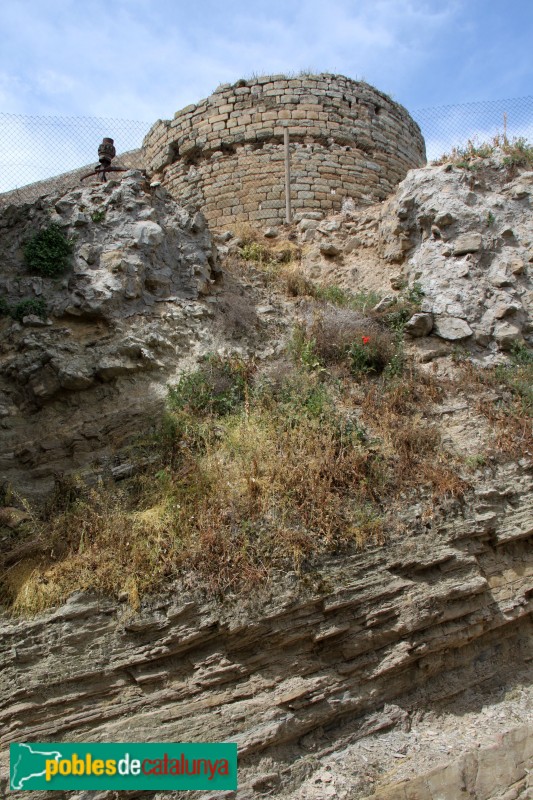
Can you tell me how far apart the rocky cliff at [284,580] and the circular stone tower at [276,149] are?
7.65 feet

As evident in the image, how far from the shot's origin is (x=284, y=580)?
4594 millimetres

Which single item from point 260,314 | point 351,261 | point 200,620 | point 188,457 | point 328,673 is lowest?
point 328,673

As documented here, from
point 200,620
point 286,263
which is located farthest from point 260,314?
point 200,620

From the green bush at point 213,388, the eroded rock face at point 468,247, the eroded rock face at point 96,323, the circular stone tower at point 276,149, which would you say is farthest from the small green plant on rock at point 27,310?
the eroded rock face at point 468,247

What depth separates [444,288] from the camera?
299 inches

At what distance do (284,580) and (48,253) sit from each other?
4355mm

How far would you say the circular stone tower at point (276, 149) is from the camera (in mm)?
9812

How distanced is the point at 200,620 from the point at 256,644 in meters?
0.43

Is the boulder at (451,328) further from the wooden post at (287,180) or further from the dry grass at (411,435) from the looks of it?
the wooden post at (287,180)

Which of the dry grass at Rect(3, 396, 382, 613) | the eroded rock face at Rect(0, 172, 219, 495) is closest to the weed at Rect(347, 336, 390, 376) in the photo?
the dry grass at Rect(3, 396, 382, 613)

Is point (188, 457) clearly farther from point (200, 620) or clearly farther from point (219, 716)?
point (219, 716)

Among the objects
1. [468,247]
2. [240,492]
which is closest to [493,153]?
[468,247]

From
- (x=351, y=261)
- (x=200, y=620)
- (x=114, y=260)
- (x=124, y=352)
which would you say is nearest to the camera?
(x=200, y=620)

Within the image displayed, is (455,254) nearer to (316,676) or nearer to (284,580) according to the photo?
(284,580)
